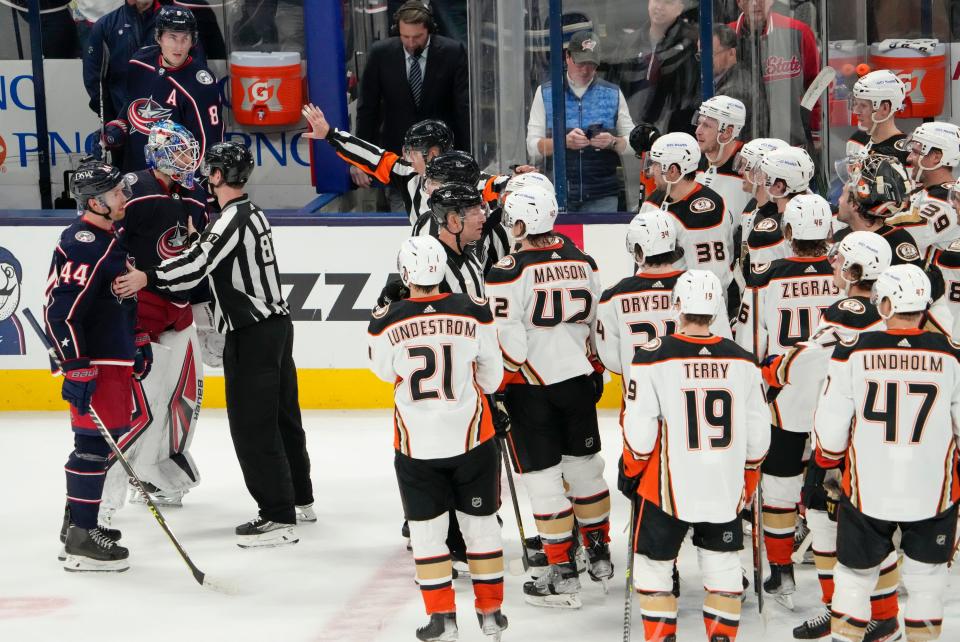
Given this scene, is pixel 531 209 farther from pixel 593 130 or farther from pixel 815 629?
pixel 593 130

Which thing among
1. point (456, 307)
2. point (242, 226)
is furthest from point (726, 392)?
point (242, 226)

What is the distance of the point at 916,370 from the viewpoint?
377 centimetres

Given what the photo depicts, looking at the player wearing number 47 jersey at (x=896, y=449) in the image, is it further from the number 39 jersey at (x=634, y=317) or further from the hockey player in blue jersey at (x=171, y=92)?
the hockey player in blue jersey at (x=171, y=92)

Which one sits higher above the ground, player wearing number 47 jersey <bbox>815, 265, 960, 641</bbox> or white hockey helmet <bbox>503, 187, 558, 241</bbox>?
white hockey helmet <bbox>503, 187, 558, 241</bbox>

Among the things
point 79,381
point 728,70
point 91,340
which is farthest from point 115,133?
point 728,70

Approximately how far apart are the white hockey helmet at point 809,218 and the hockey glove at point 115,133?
12.9 feet

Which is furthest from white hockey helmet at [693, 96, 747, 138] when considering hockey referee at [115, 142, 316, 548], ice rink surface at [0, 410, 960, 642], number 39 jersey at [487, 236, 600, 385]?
hockey referee at [115, 142, 316, 548]

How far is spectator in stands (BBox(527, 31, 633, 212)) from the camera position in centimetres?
714

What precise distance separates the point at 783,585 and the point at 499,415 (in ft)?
3.57

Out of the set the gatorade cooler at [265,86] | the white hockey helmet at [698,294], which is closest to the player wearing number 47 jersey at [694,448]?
the white hockey helmet at [698,294]

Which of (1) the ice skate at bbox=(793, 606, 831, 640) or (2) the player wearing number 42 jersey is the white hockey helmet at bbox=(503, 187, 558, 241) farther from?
(1) the ice skate at bbox=(793, 606, 831, 640)

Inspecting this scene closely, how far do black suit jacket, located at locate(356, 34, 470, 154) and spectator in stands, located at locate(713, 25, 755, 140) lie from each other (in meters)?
1.35

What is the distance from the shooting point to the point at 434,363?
4172 mm

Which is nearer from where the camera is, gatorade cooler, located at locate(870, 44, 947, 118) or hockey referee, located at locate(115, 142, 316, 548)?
hockey referee, located at locate(115, 142, 316, 548)
